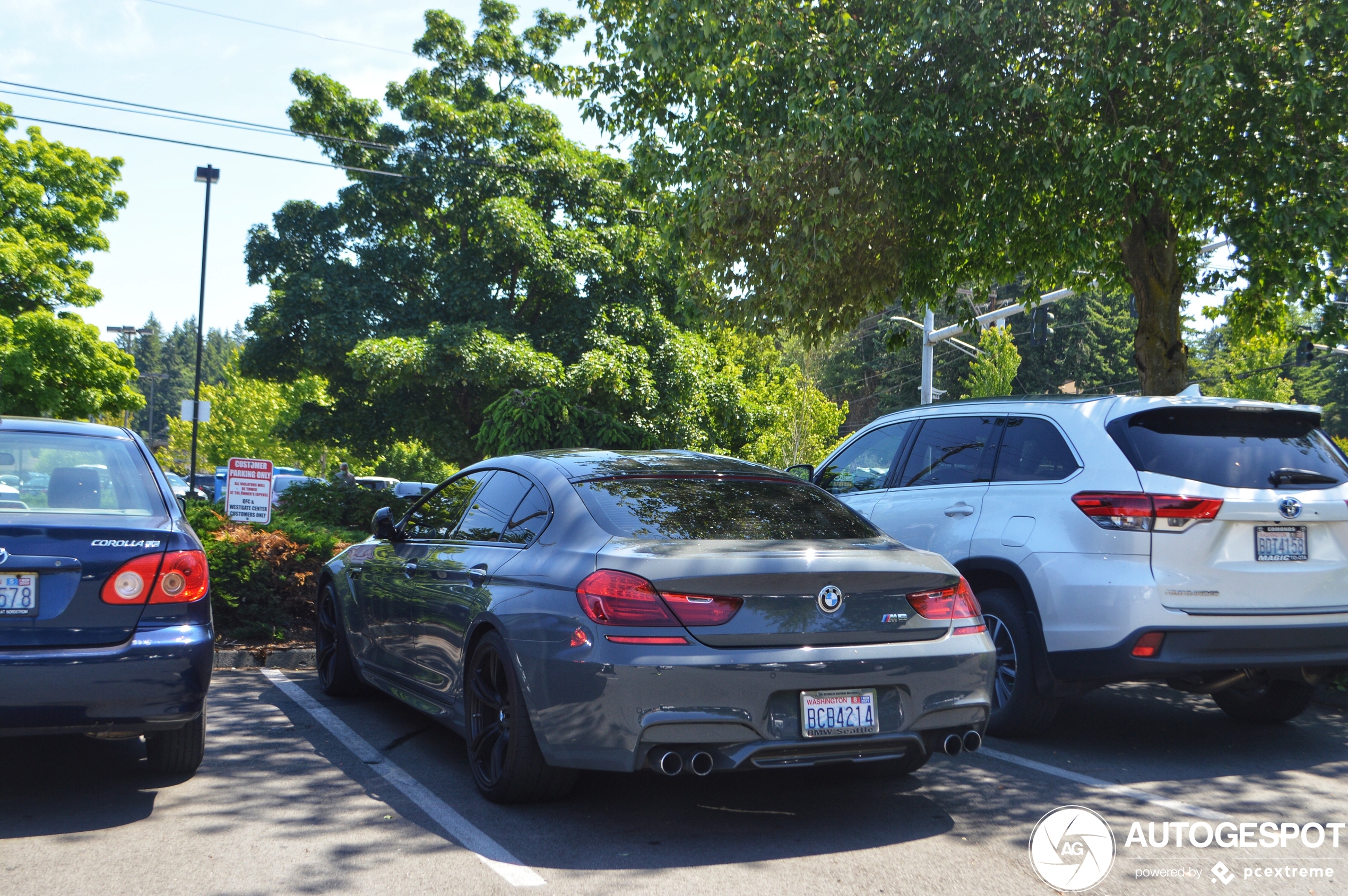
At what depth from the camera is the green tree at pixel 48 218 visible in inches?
1130

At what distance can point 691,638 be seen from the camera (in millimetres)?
4164

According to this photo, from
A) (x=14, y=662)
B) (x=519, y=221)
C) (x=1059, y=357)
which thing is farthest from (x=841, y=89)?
(x=1059, y=357)

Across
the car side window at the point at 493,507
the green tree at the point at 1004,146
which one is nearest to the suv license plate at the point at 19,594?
the car side window at the point at 493,507

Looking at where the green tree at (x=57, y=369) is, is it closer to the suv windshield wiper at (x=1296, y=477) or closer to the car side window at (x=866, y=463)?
the car side window at (x=866, y=463)

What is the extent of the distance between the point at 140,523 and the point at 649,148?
26.7 feet

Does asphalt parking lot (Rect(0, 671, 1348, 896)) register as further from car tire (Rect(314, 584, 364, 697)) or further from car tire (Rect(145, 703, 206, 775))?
car tire (Rect(314, 584, 364, 697))

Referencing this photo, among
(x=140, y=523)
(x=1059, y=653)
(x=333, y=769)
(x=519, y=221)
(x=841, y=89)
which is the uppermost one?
(x=519, y=221)

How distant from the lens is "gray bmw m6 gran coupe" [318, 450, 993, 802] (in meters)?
4.13

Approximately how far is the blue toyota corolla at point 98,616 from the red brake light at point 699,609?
2045 mm

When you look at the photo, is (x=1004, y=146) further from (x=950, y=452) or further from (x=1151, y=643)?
(x=1151, y=643)

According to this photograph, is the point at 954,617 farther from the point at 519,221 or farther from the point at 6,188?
the point at 6,188

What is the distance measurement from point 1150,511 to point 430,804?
12.2 ft

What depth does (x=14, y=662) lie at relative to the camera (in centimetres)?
429

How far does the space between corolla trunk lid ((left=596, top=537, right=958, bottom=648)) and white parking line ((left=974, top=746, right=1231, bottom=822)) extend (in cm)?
145
